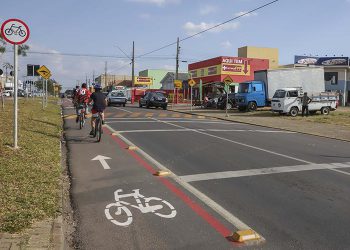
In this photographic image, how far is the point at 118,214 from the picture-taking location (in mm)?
6047

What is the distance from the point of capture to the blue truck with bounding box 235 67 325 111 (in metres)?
34.6

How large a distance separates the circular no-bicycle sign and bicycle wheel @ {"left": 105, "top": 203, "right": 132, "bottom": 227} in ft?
18.2

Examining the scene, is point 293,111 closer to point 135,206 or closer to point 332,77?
point 135,206

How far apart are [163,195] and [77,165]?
3.23m

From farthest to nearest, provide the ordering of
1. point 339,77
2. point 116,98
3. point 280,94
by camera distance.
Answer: point 339,77 < point 116,98 < point 280,94

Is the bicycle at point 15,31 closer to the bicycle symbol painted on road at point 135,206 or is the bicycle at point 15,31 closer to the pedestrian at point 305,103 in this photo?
the bicycle symbol painted on road at point 135,206

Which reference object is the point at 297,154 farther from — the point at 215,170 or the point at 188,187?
the point at 188,187

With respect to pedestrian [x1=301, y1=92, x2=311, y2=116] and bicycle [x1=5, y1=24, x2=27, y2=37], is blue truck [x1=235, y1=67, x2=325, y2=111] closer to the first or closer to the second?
pedestrian [x1=301, y1=92, x2=311, y2=116]

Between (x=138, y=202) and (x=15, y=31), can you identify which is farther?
(x=15, y=31)

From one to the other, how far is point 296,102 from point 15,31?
2418 centimetres

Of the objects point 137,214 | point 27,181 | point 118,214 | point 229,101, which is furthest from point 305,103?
point 118,214

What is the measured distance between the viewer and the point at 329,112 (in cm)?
3297

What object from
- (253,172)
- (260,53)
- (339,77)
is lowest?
(253,172)

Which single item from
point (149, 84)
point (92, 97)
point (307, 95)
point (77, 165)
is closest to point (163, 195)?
point (77, 165)
